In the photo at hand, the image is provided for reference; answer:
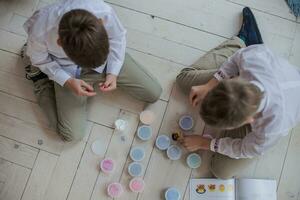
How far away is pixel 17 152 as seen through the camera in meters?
1.43

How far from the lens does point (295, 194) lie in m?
1.43

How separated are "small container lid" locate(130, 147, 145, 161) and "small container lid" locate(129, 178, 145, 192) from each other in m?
0.07

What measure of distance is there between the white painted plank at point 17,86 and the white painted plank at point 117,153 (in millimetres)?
336

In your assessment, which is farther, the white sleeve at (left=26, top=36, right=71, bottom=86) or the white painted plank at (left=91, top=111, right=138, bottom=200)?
the white painted plank at (left=91, top=111, right=138, bottom=200)

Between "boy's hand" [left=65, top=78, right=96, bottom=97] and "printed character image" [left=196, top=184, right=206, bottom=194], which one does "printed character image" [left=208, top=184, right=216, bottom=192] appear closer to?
"printed character image" [left=196, top=184, right=206, bottom=194]

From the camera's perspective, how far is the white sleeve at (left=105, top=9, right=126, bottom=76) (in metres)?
1.25

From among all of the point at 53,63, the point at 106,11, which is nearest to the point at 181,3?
the point at 106,11

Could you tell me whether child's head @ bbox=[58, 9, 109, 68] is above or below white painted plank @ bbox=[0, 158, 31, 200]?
above

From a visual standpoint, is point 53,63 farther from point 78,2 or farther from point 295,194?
point 295,194

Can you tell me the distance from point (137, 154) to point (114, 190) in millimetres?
148

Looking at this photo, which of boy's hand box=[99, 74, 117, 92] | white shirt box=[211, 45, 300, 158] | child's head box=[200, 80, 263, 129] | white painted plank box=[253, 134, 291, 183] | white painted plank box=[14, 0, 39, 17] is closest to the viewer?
child's head box=[200, 80, 263, 129]

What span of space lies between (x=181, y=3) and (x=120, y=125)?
1.77 feet

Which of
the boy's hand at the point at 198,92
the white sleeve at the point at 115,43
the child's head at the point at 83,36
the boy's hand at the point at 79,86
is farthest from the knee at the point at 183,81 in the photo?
the child's head at the point at 83,36

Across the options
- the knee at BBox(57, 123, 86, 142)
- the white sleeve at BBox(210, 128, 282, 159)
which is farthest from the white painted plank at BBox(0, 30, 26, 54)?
the white sleeve at BBox(210, 128, 282, 159)
